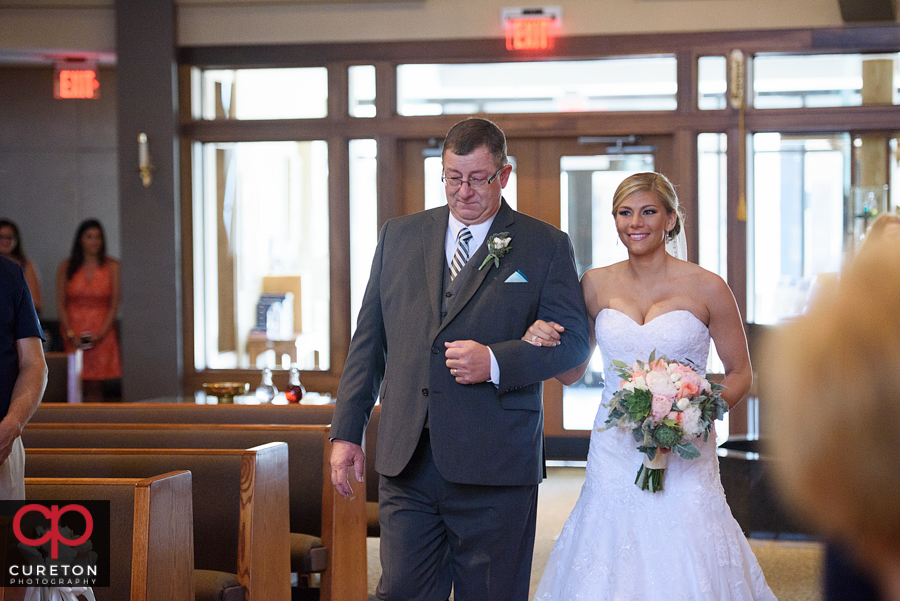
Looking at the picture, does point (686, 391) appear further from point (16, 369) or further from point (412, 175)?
point (412, 175)

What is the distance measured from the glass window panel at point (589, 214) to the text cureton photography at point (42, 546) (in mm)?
5002

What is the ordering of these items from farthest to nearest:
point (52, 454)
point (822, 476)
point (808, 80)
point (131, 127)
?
1. point (131, 127)
2. point (808, 80)
3. point (52, 454)
4. point (822, 476)

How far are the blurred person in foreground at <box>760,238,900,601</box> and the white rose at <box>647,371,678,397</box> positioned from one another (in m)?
2.07

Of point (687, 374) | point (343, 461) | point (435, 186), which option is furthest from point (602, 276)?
point (435, 186)

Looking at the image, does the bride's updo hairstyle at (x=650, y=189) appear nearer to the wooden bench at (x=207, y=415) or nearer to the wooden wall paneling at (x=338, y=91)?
the wooden bench at (x=207, y=415)

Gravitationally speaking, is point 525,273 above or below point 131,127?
below

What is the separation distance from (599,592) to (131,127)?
5.98 m

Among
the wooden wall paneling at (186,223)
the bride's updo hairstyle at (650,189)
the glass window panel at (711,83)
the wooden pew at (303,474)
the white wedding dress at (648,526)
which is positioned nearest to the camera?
the white wedding dress at (648,526)

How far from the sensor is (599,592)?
2.79m

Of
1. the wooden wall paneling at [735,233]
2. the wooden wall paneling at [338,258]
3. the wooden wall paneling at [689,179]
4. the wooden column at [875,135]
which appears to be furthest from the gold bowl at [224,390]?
the wooden column at [875,135]

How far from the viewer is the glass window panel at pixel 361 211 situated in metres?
7.27

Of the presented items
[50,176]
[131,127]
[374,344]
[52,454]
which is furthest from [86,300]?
[374,344]

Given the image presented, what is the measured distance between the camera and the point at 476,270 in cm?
259

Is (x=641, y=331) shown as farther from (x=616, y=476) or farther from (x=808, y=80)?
(x=808, y=80)
